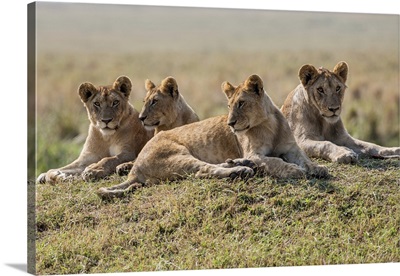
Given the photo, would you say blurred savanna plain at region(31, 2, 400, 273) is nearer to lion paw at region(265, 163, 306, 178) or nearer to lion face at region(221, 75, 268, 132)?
lion paw at region(265, 163, 306, 178)

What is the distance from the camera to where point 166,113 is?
8945 mm

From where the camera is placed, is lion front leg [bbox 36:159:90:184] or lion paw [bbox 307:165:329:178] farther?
lion front leg [bbox 36:159:90:184]

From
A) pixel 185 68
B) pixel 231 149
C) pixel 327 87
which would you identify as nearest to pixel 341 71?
pixel 327 87

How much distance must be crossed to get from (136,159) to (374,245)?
2194 millimetres

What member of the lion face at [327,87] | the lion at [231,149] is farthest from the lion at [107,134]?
the lion face at [327,87]

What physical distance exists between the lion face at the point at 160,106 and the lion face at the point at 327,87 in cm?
123

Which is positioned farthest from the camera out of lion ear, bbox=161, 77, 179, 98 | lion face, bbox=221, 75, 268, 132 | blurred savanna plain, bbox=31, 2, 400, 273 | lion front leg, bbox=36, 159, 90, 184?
lion ear, bbox=161, 77, 179, 98

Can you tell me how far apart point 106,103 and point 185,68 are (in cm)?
1987

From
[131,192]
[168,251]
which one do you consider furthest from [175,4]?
[168,251]

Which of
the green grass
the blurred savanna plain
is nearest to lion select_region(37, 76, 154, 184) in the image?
the blurred savanna plain

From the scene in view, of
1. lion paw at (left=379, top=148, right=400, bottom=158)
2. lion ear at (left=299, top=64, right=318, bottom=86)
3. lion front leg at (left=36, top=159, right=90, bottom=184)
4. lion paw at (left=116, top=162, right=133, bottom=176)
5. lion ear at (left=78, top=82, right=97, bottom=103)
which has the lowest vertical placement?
lion front leg at (left=36, top=159, right=90, bottom=184)

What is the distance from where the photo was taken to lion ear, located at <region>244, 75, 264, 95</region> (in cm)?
788

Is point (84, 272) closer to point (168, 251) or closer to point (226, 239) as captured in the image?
point (168, 251)

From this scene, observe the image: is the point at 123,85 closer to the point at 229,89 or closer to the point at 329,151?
the point at 229,89
